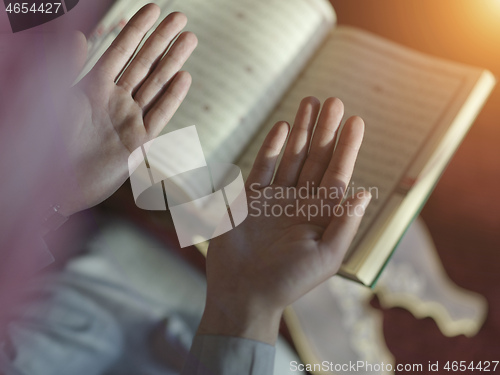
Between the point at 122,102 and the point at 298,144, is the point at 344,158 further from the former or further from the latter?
the point at 122,102

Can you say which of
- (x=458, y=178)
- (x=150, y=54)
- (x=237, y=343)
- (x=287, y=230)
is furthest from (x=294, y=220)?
(x=458, y=178)

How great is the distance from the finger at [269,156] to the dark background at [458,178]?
320 millimetres

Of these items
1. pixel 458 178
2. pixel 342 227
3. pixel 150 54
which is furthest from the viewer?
pixel 458 178

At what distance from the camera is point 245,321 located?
0.48 meters

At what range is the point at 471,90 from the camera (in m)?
0.65

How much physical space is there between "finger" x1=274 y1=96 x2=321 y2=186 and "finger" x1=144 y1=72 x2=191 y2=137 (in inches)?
5.1

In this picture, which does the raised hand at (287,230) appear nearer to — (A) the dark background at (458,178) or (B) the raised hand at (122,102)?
(B) the raised hand at (122,102)

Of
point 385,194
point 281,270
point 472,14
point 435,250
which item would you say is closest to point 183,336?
point 281,270

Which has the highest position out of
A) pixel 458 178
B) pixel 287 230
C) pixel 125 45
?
pixel 125 45

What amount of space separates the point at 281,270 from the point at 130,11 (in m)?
0.38

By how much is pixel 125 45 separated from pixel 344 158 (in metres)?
0.26

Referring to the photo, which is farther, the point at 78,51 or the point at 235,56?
the point at 235,56

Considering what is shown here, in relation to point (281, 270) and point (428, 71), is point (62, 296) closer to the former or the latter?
point (281, 270)

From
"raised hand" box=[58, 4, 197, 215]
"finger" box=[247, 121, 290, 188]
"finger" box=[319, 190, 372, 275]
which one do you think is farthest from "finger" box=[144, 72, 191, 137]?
"finger" box=[319, 190, 372, 275]
